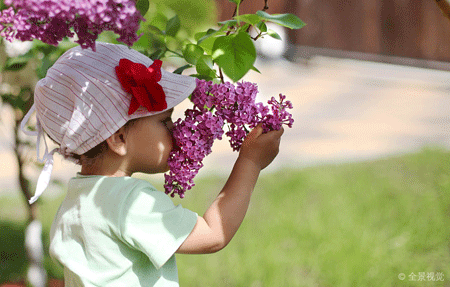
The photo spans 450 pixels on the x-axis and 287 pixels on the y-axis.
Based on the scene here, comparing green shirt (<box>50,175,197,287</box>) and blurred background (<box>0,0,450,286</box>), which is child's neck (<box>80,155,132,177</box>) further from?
blurred background (<box>0,0,450,286</box>)

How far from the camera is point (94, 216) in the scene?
41.6 inches

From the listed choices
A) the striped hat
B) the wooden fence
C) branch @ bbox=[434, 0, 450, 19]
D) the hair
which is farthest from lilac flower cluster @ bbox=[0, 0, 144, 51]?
the wooden fence

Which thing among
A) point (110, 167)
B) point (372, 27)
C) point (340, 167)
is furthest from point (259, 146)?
point (372, 27)

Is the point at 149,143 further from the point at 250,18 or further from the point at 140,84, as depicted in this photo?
the point at 250,18

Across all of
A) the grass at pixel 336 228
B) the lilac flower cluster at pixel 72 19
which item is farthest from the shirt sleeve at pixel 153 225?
the grass at pixel 336 228

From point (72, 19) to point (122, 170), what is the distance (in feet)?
1.46

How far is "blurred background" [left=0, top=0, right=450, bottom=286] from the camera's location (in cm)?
252

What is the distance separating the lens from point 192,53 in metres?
1.11

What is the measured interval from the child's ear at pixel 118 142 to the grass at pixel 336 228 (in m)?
1.49

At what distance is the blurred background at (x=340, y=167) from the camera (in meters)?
2.52

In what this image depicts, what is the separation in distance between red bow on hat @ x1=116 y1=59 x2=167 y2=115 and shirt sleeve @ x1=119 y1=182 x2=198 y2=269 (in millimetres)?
184

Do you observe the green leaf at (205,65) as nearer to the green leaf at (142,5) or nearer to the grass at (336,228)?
the green leaf at (142,5)

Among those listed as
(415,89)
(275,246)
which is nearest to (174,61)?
(275,246)

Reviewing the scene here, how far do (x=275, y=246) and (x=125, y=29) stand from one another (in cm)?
208
